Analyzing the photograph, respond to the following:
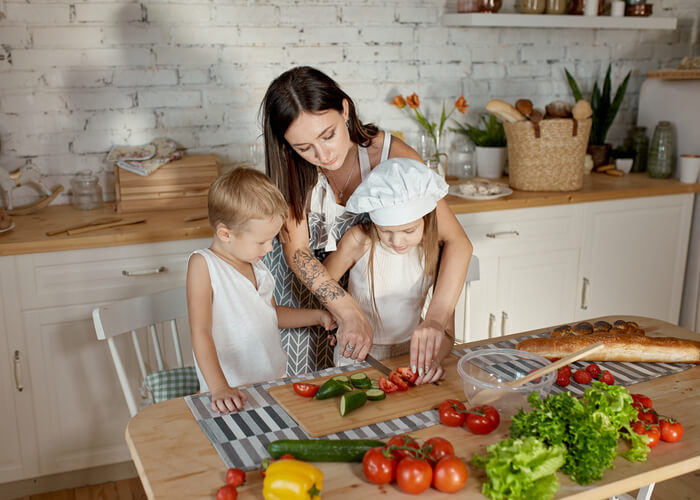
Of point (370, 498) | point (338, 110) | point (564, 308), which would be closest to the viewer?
point (370, 498)

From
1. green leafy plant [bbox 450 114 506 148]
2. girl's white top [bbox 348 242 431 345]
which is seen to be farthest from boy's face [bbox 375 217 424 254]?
green leafy plant [bbox 450 114 506 148]

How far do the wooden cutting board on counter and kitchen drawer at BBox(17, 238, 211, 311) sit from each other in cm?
112

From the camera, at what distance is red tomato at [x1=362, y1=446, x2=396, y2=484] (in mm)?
1095

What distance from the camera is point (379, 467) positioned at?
1.10m

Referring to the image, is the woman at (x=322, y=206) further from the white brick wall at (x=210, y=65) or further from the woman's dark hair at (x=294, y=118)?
the white brick wall at (x=210, y=65)

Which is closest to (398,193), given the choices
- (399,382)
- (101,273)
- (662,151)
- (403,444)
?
(399,382)

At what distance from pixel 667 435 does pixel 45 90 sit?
8.17 ft

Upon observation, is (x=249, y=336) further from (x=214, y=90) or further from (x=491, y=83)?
(x=491, y=83)

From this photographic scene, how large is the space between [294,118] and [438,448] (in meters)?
Result: 0.93

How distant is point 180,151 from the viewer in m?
2.81

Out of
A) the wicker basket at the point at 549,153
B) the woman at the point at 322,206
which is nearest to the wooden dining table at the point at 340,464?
the woman at the point at 322,206

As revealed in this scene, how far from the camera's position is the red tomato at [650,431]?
1.23 m

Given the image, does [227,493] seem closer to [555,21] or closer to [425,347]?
[425,347]

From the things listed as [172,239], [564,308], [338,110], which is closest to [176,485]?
[338,110]
